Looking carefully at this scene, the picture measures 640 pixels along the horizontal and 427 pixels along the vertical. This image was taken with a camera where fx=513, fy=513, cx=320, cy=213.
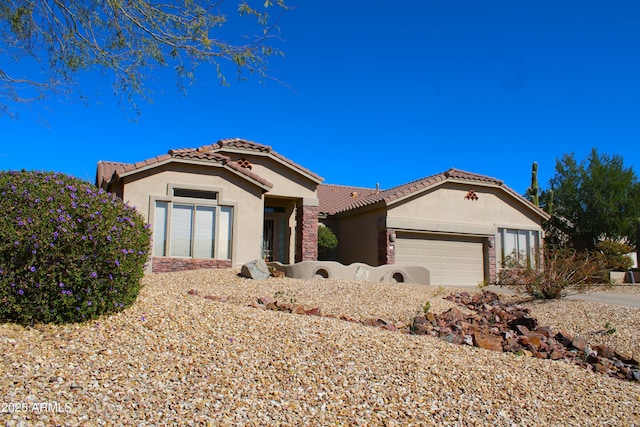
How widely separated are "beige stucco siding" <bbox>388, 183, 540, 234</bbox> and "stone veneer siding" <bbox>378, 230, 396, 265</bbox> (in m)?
0.66

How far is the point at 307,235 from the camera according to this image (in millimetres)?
17672

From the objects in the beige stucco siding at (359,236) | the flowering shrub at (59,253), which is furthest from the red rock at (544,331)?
the beige stucco siding at (359,236)

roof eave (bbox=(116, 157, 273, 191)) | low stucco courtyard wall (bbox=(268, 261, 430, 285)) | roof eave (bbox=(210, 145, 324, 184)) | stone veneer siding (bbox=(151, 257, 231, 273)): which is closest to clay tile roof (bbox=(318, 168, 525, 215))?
roof eave (bbox=(210, 145, 324, 184))

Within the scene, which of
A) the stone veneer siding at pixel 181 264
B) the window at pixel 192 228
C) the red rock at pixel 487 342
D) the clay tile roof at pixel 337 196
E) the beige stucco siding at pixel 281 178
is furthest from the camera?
the clay tile roof at pixel 337 196

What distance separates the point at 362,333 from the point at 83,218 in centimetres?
383

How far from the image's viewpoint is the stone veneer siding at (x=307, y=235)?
17.6 m

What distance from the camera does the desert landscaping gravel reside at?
14.7 ft

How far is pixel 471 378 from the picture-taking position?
5.77m

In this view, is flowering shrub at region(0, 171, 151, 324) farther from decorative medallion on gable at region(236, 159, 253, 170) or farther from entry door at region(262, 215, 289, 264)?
entry door at region(262, 215, 289, 264)

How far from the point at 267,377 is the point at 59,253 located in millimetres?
2750

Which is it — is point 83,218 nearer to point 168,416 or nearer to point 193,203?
point 168,416

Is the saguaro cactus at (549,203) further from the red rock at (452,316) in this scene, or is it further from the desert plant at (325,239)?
the red rock at (452,316)

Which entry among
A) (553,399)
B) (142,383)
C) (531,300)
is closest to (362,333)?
(553,399)

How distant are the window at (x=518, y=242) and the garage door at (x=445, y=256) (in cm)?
118
